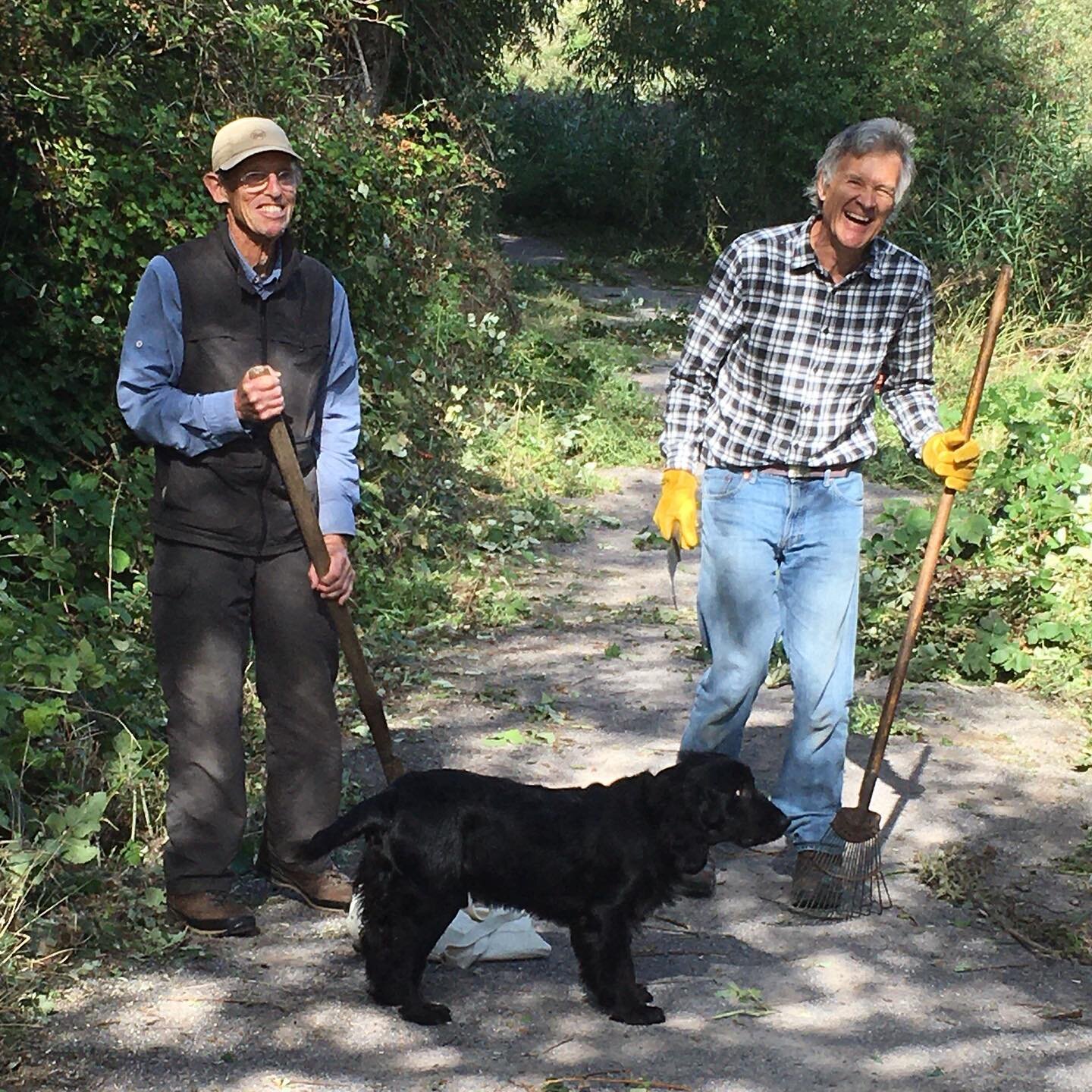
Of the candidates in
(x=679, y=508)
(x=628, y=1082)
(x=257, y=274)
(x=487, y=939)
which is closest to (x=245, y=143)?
(x=257, y=274)

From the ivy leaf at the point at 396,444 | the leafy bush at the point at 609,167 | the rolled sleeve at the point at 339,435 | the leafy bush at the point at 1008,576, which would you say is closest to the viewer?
the rolled sleeve at the point at 339,435

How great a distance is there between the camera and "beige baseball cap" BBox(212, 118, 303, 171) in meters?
4.07

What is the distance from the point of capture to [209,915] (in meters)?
4.36

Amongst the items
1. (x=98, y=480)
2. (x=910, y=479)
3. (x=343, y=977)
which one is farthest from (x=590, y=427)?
(x=343, y=977)

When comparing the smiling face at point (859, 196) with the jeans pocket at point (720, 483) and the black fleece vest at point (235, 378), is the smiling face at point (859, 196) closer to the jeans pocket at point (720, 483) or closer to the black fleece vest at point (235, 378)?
the jeans pocket at point (720, 483)

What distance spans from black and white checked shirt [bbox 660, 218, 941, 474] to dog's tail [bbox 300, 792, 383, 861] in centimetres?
143

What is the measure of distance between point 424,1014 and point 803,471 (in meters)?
1.92

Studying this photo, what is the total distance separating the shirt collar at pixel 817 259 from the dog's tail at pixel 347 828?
6.58 ft

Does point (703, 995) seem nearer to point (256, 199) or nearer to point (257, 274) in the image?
point (257, 274)

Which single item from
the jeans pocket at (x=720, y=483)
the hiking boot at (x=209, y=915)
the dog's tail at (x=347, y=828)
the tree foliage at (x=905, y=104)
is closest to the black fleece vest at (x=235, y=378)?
the dog's tail at (x=347, y=828)

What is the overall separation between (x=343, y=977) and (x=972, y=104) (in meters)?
15.1

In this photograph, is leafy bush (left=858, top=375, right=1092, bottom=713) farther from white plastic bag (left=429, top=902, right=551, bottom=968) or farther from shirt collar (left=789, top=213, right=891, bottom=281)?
white plastic bag (left=429, top=902, right=551, bottom=968)

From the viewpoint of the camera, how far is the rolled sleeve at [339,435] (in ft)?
14.6

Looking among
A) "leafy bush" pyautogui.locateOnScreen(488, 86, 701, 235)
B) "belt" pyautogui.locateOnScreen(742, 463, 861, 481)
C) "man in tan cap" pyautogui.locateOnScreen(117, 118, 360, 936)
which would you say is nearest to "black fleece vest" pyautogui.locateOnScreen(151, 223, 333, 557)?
"man in tan cap" pyautogui.locateOnScreen(117, 118, 360, 936)
